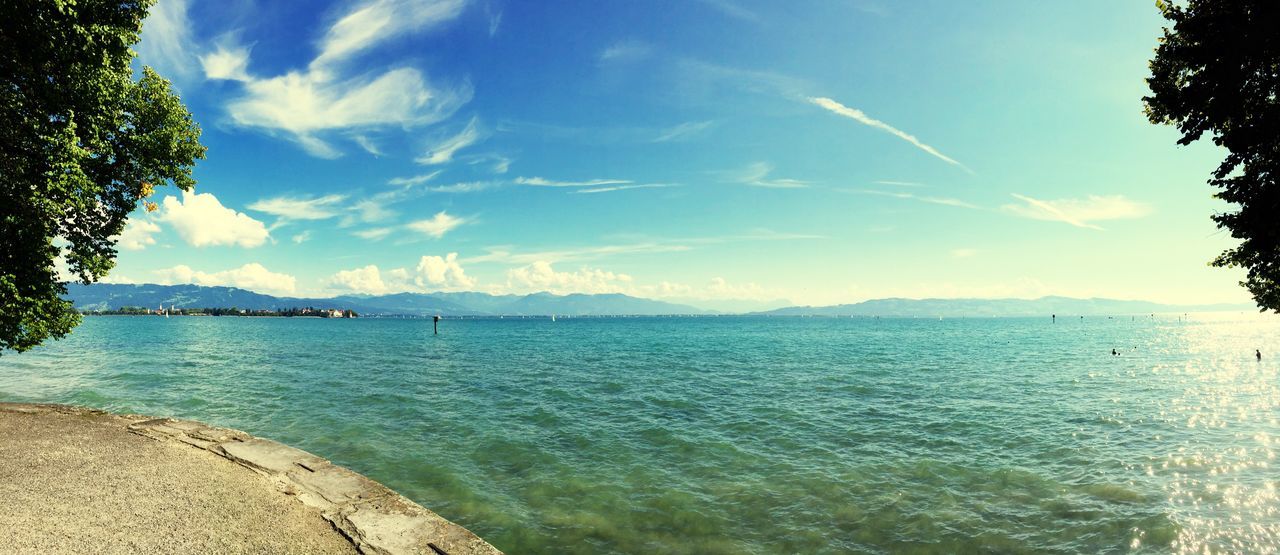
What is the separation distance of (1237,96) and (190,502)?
81.4 feet

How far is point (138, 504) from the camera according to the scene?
9453mm

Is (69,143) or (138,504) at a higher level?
(69,143)

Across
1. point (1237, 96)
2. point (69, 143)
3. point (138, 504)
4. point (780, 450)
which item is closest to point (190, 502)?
point (138, 504)

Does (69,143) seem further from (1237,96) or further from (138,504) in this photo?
(1237,96)

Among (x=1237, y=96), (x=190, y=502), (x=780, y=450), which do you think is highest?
(x=1237, y=96)

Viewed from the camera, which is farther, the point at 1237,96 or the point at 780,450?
the point at 780,450

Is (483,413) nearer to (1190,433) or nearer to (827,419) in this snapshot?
(827,419)

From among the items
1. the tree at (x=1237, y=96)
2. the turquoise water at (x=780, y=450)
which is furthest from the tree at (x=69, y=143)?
the tree at (x=1237, y=96)

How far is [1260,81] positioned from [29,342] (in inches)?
1484

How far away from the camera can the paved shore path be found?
8.26 meters

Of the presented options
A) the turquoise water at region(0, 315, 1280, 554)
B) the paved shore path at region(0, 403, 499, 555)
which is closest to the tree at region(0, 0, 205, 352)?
the paved shore path at region(0, 403, 499, 555)

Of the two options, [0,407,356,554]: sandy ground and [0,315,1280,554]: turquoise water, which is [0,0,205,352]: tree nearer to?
[0,407,356,554]: sandy ground

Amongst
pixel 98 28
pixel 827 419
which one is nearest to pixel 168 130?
pixel 98 28

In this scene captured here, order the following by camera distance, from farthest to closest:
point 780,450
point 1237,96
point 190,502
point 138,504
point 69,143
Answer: point 780,450 → point 69,143 → point 1237,96 → point 190,502 → point 138,504
